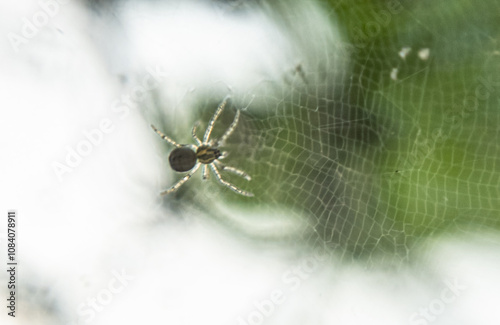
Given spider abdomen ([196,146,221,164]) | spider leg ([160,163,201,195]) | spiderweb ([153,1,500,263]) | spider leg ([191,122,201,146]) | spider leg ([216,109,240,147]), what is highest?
spider leg ([191,122,201,146])

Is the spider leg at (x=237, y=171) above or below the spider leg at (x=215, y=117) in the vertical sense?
below

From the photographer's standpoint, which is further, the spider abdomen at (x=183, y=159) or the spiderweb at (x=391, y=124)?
the spider abdomen at (x=183, y=159)

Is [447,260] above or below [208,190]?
below

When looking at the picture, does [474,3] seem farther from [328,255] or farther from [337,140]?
[328,255]

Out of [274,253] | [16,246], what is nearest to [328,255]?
[274,253]

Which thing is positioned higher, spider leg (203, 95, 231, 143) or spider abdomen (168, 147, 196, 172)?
spider leg (203, 95, 231, 143)

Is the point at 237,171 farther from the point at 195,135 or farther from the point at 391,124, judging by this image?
the point at 391,124

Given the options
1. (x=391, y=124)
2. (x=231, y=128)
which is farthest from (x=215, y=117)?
(x=391, y=124)
